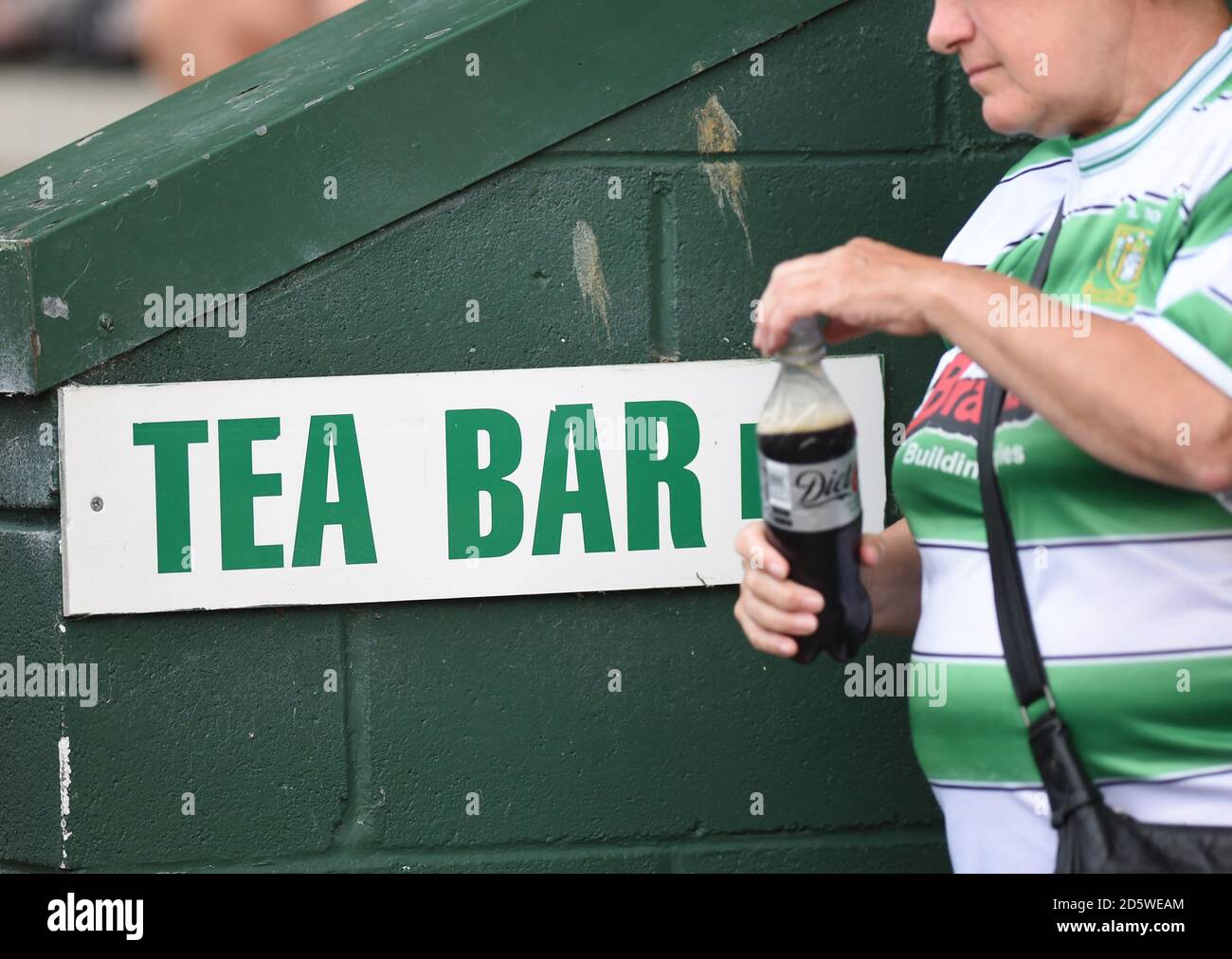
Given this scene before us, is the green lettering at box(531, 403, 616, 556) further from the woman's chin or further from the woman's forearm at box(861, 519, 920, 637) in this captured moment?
the woman's chin

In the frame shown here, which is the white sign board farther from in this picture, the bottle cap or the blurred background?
the blurred background

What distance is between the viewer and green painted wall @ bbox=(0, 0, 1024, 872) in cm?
238

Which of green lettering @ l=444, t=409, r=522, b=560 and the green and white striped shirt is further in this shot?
green lettering @ l=444, t=409, r=522, b=560

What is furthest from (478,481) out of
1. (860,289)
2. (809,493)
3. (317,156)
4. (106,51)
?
(106,51)

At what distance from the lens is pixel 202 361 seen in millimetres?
2355

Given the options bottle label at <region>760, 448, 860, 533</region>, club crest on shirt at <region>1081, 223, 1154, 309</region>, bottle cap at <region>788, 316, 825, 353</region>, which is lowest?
bottle label at <region>760, 448, 860, 533</region>

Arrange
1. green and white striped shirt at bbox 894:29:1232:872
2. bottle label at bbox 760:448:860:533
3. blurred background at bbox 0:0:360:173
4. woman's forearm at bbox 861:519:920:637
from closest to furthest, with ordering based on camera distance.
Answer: green and white striped shirt at bbox 894:29:1232:872
bottle label at bbox 760:448:860:533
woman's forearm at bbox 861:519:920:637
blurred background at bbox 0:0:360:173

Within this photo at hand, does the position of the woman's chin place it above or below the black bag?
above

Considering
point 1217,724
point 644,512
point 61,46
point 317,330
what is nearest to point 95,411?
point 317,330

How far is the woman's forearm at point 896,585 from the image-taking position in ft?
6.16

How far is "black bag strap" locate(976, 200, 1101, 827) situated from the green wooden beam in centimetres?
112

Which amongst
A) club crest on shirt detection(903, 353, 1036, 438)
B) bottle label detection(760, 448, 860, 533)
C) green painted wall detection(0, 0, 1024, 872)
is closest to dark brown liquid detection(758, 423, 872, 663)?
bottle label detection(760, 448, 860, 533)

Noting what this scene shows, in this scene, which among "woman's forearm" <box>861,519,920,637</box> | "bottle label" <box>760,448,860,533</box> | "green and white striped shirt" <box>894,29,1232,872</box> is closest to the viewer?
"green and white striped shirt" <box>894,29,1232,872</box>
